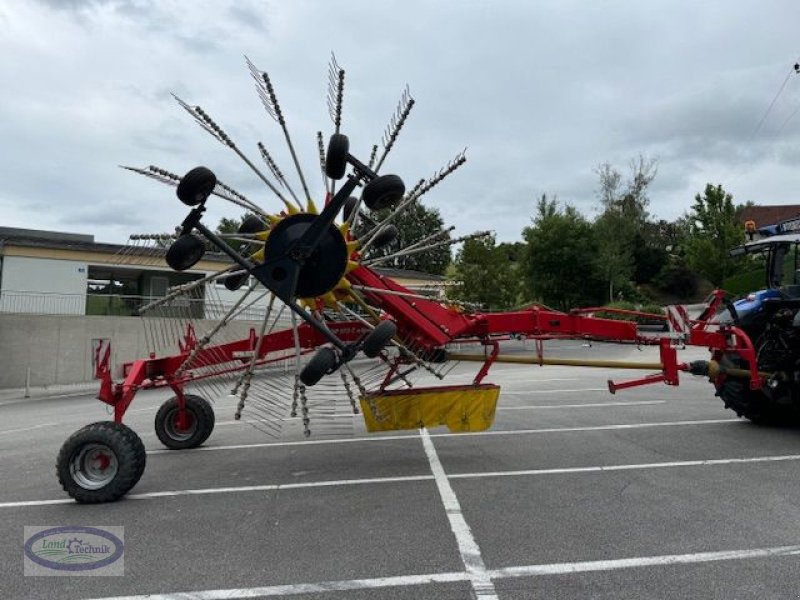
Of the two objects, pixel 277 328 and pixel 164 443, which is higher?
pixel 277 328

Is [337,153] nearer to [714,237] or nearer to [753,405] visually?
[753,405]

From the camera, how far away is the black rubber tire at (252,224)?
639 cm

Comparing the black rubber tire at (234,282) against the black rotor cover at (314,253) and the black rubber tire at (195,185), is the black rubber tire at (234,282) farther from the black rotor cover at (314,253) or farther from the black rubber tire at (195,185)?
the black rubber tire at (195,185)

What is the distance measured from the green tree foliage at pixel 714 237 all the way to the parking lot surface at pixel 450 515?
95.5ft

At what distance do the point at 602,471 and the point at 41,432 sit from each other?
30.0ft

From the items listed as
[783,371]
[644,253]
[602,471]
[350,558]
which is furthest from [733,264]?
[350,558]

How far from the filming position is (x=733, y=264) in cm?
3359

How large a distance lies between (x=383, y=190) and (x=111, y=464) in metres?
3.47

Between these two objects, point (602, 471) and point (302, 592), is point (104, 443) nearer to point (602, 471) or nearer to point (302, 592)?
point (302, 592)

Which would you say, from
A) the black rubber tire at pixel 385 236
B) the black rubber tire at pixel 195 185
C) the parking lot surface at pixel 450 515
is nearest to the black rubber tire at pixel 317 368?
the parking lot surface at pixel 450 515

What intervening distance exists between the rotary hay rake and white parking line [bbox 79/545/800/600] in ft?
5.29

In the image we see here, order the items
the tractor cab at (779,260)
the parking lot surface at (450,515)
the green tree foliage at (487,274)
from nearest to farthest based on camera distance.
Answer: the parking lot surface at (450,515) → the tractor cab at (779,260) → the green tree foliage at (487,274)

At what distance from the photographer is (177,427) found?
823cm

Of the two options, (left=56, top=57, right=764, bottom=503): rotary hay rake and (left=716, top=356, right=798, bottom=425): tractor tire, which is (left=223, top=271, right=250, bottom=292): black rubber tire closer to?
(left=56, top=57, right=764, bottom=503): rotary hay rake
